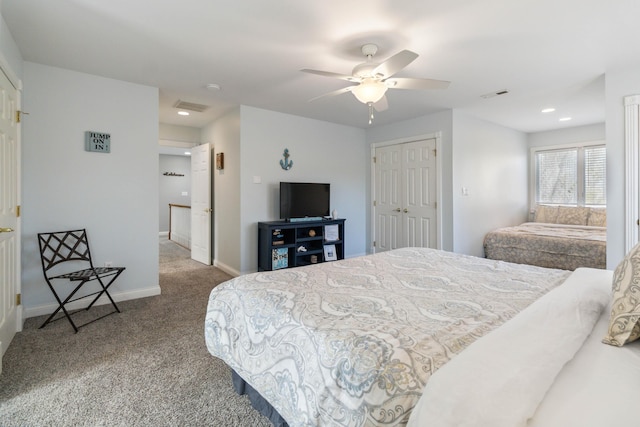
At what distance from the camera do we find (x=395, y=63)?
82.6 inches

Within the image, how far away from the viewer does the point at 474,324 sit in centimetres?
116

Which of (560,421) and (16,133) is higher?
(16,133)

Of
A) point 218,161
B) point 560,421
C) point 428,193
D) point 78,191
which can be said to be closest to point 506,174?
point 428,193

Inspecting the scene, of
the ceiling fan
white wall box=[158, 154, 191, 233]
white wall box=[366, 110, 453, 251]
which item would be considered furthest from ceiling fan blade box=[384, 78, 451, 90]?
white wall box=[158, 154, 191, 233]

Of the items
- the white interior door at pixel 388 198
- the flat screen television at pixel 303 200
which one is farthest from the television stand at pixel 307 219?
the white interior door at pixel 388 198

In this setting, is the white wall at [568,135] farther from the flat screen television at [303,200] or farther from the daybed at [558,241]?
the flat screen television at [303,200]

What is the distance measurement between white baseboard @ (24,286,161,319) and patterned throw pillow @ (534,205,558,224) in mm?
6528

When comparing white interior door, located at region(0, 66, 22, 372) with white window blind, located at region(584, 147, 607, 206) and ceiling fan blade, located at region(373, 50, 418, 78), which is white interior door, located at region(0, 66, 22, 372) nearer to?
ceiling fan blade, located at region(373, 50, 418, 78)

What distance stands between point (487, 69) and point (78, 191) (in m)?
4.27

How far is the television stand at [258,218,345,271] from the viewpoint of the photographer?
413 cm

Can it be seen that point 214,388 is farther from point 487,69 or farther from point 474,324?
point 487,69

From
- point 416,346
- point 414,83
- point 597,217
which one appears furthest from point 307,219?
point 597,217

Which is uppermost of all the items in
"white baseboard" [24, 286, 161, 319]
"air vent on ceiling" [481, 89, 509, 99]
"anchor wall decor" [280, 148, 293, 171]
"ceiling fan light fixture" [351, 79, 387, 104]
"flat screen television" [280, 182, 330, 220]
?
"air vent on ceiling" [481, 89, 509, 99]

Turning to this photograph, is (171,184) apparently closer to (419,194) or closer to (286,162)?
(286,162)
